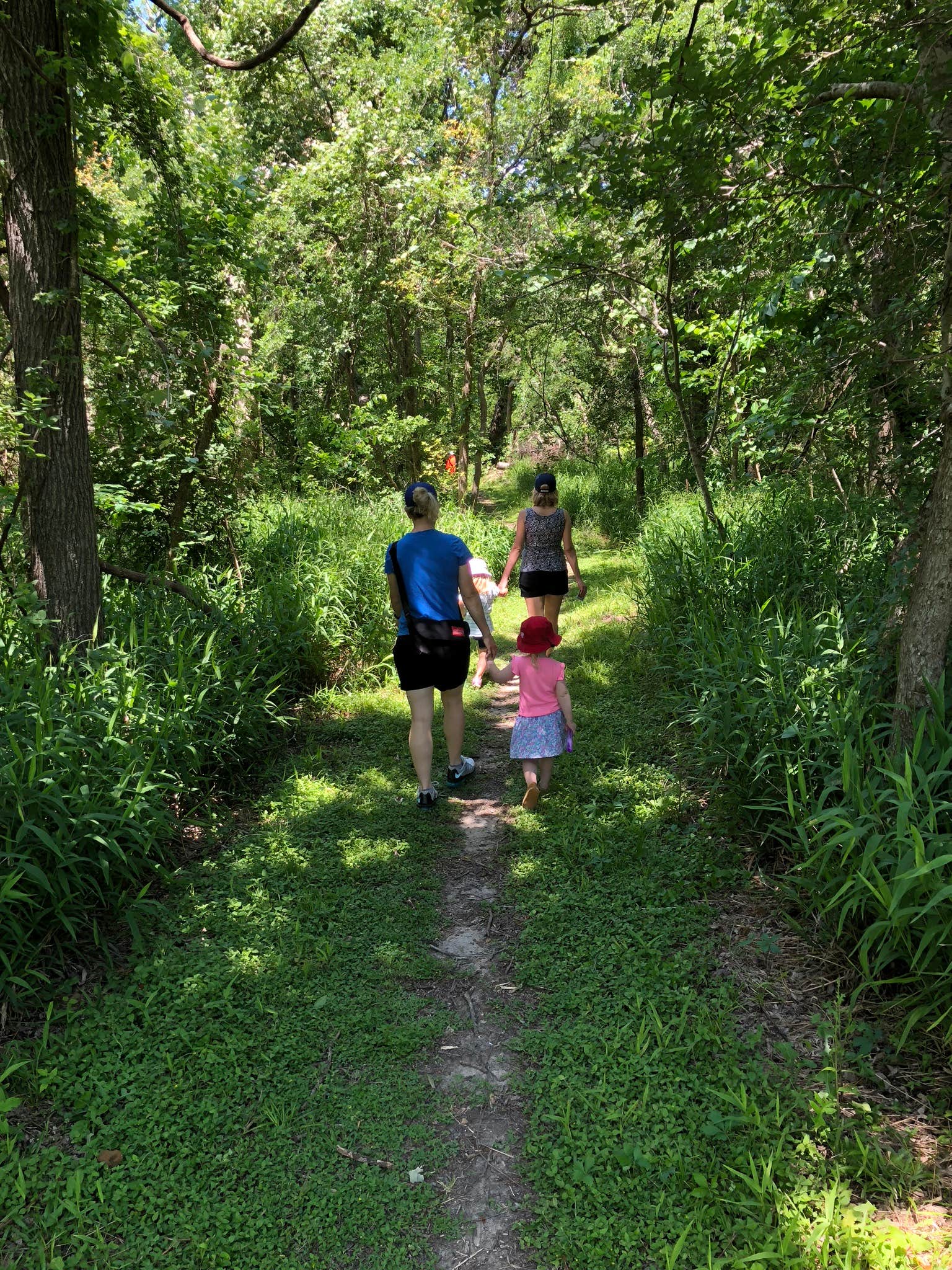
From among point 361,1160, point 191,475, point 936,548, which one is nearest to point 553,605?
point 191,475

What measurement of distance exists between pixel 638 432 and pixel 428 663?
1005 centimetres

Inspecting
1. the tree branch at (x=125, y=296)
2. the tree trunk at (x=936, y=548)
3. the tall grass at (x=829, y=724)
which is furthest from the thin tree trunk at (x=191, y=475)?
the tree trunk at (x=936, y=548)

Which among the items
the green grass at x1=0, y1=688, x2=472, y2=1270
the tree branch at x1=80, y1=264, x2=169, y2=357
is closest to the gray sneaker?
the green grass at x1=0, y1=688, x2=472, y2=1270

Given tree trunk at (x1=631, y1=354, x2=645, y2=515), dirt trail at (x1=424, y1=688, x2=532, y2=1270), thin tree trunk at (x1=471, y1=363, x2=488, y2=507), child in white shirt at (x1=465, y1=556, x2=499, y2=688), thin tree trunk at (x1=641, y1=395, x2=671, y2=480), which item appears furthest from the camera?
thin tree trunk at (x1=471, y1=363, x2=488, y2=507)

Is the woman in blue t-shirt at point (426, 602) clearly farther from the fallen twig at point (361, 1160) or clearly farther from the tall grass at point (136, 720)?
the fallen twig at point (361, 1160)

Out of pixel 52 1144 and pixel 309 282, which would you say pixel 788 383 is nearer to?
pixel 52 1144

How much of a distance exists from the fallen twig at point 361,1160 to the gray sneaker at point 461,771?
8.39ft

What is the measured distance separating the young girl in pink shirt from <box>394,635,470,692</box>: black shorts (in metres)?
0.24

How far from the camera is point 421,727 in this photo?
4316 mm

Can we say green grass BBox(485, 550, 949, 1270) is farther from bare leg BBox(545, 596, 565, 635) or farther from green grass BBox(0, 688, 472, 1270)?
bare leg BBox(545, 596, 565, 635)

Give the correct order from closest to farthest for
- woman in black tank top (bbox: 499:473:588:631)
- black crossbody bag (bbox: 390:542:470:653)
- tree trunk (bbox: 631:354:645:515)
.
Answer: black crossbody bag (bbox: 390:542:470:653)
woman in black tank top (bbox: 499:473:588:631)
tree trunk (bbox: 631:354:645:515)

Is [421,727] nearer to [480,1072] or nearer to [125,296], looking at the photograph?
[480,1072]

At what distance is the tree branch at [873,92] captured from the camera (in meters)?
3.12

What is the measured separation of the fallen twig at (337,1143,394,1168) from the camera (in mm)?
2268
